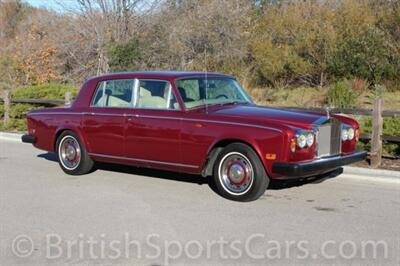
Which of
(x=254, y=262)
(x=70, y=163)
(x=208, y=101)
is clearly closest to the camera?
(x=254, y=262)

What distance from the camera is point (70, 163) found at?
9281mm

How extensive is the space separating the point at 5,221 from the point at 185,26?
71.4ft

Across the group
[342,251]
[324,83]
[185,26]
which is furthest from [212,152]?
[185,26]

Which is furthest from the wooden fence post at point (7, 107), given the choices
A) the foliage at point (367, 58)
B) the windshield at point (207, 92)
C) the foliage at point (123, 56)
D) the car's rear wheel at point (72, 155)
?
the foliage at point (367, 58)

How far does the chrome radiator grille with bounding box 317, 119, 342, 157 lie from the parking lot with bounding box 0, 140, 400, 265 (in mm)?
623

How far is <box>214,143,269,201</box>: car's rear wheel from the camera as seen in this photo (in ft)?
23.4

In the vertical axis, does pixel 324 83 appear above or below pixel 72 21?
below

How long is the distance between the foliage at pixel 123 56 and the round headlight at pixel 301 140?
15.6 metres

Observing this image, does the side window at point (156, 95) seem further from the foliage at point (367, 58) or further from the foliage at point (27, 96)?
the foliage at point (367, 58)

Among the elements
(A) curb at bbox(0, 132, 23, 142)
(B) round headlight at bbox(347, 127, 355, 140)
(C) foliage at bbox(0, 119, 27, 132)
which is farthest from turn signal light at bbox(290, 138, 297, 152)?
(C) foliage at bbox(0, 119, 27, 132)

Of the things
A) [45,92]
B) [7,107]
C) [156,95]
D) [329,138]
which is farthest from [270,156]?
[45,92]

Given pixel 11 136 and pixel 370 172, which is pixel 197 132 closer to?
pixel 370 172

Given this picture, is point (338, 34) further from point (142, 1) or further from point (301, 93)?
point (142, 1)

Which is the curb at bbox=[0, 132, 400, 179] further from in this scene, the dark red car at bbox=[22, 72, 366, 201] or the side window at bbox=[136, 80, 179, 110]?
the side window at bbox=[136, 80, 179, 110]
